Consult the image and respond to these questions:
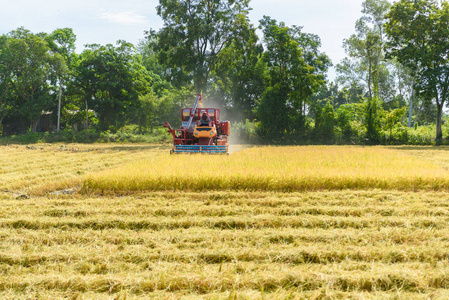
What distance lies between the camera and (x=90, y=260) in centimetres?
350

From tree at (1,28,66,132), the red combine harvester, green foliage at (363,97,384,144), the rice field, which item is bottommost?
the rice field

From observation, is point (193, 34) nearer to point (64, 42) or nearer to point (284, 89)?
point (284, 89)

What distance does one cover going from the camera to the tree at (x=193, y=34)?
26.9m

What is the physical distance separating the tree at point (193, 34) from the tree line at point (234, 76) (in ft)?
0.27

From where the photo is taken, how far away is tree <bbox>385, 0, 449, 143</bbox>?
2534cm

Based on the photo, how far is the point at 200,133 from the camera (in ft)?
46.0

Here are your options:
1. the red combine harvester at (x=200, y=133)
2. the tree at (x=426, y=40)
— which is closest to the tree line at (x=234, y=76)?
the tree at (x=426, y=40)

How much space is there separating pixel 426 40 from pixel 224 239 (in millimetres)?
28993

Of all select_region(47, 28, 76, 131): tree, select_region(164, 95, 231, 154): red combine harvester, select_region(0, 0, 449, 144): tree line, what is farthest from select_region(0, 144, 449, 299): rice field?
select_region(47, 28, 76, 131): tree

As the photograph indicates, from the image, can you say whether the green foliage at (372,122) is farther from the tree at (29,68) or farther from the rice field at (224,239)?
the tree at (29,68)

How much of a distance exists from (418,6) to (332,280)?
96.9 feet

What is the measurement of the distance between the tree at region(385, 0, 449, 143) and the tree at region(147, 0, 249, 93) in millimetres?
12228

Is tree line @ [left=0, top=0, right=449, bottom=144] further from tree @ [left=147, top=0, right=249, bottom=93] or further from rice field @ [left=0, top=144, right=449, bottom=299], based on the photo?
rice field @ [left=0, top=144, right=449, bottom=299]

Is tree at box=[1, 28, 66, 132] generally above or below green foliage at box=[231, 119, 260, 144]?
above
